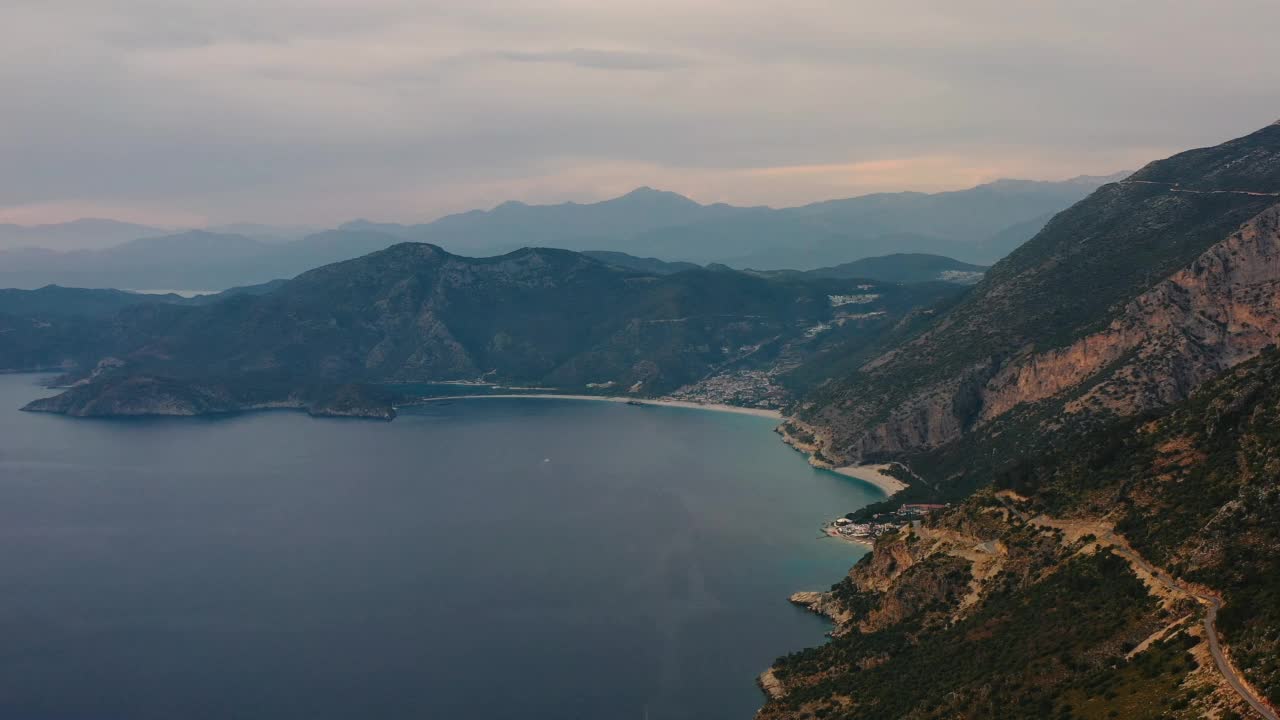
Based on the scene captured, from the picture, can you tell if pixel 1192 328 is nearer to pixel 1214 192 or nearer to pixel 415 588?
pixel 1214 192

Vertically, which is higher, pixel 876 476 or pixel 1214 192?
pixel 1214 192

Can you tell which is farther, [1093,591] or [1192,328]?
[1192,328]

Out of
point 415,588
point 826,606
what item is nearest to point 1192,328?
point 826,606

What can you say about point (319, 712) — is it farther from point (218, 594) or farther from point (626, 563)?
point (626, 563)

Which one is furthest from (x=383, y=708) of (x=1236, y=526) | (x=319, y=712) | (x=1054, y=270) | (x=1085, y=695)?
(x=1054, y=270)

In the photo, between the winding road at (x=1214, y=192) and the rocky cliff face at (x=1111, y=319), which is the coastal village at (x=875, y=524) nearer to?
the rocky cliff face at (x=1111, y=319)

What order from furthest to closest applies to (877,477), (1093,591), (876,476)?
(876,476)
(877,477)
(1093,591)

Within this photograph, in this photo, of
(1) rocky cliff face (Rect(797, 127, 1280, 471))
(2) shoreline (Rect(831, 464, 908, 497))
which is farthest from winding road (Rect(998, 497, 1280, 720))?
(2) shoreline (Rect(831, 464, 908, 497))
